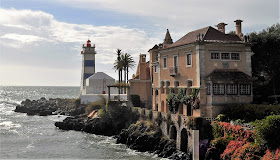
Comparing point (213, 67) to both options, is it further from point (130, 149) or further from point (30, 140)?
point (30, 140)

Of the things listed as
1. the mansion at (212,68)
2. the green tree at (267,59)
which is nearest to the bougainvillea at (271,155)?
the mansion at (212,68)

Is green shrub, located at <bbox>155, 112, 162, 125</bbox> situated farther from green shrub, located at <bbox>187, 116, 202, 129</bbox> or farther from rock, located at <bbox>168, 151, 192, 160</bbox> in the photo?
green shrub, located at <bbox>187, 116, 202, 129</bbox>

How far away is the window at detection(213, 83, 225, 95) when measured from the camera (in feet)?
111

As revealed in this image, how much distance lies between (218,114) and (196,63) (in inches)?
232

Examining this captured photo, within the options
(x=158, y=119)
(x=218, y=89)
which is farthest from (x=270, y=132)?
(x=158, y=119)

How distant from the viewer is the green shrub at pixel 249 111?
2850 cm

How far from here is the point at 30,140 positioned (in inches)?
1646

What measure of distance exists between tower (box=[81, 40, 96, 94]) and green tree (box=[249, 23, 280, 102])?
44.3 m

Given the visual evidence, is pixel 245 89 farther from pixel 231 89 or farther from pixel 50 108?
pixel 50 108

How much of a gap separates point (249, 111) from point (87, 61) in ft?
176

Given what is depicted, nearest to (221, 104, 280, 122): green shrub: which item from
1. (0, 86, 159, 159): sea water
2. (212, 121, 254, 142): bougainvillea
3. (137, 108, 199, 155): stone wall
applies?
(212, 121, 254, 142): bougainvillea

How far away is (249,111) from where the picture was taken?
98.7ft

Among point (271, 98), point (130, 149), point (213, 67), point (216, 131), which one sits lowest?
point (130, 149)

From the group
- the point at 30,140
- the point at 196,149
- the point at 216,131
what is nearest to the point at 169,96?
the point at 216,131
